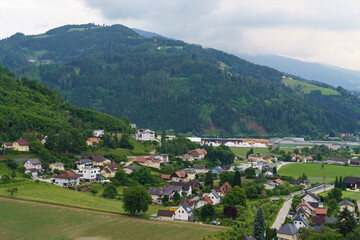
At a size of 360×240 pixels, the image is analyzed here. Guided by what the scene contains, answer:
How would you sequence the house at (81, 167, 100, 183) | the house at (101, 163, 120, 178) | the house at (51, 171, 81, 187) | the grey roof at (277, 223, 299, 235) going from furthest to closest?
the house at (101, 163, 120, 178), the house at (81, 167, 100, 183), the house at (51, 171, 81, 187), the grey roof at (277, 223, 299, 235)

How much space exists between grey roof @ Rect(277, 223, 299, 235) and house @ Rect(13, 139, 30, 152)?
140 ft

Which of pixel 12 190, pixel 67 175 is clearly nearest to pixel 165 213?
pixel 12 190

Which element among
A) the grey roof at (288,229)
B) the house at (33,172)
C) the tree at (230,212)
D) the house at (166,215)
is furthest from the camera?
the house at (33,172)

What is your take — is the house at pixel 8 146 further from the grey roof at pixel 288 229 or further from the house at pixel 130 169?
the grey roof at pixel 288 229

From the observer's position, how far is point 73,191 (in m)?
54.8

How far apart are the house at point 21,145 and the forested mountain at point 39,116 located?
86.1 inches

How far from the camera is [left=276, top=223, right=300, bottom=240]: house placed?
3942 cm

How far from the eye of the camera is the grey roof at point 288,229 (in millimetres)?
39531

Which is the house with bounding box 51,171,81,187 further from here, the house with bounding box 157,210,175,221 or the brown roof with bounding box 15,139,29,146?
the house with bounding box 157,210,175,221

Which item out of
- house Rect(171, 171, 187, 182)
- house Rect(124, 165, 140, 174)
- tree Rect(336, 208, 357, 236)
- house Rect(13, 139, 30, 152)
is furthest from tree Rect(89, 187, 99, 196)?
tree Rect(336, 208, 357, 236)

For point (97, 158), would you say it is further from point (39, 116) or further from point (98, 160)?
Result: point (39, 116)

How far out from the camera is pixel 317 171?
8400cm

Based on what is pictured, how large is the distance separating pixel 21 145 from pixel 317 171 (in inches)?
2075

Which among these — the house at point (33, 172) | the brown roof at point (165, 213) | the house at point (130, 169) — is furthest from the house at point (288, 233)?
the house at point (33, 172)
